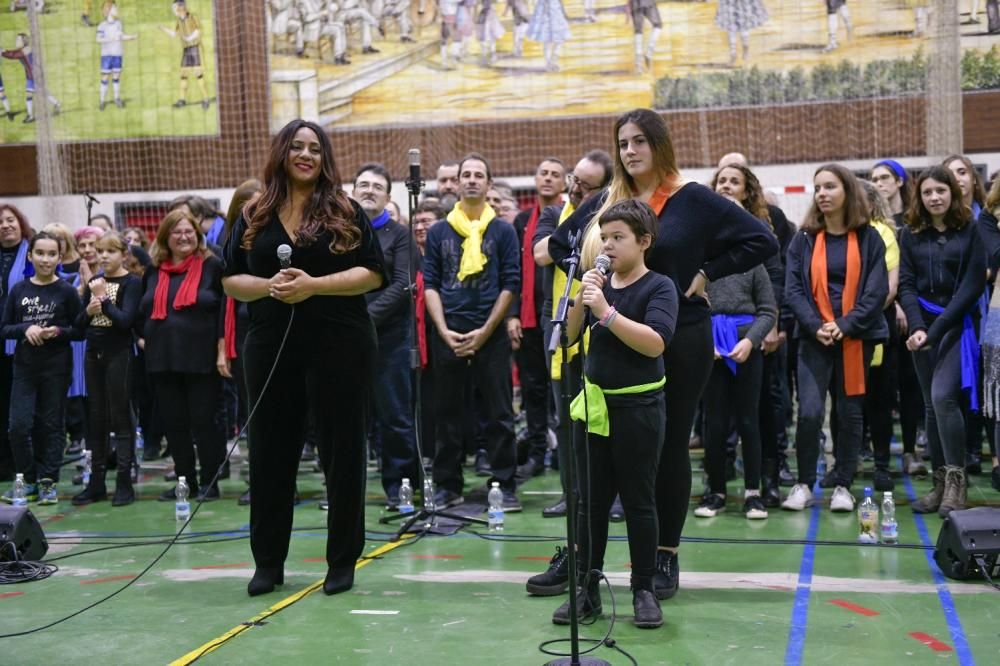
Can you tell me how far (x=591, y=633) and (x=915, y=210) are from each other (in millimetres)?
3767

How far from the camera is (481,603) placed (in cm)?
469

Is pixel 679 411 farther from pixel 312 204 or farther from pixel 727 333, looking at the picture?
pixel 727 333

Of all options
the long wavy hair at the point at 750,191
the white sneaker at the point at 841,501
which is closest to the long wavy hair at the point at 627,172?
the long wavy hair at the point at 750,191

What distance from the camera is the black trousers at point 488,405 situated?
274 inches

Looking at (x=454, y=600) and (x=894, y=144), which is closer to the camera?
(x=454, y=600)

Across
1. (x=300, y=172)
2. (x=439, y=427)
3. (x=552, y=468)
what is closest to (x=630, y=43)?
(x=552, y=468)

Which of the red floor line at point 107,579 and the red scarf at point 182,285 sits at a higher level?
the red scarf at point 182,285

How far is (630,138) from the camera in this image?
4.55 meters

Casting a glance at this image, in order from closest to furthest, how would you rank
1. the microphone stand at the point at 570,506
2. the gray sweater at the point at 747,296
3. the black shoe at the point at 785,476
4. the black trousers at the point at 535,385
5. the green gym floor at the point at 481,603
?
the microphone stand at the point at 570,506 < the green gym floor at the point at 481,603 < the gray sweater at the point at 747,296 < the black shoe at the point at 785,476 < the black trousers at the point at 535,385

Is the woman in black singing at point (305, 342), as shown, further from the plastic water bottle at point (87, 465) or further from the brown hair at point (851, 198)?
the plastic water bottle at point (87, 465)

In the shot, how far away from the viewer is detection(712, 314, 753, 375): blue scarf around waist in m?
6.59

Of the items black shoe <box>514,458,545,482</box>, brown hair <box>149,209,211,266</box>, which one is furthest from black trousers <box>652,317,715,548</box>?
brown hair <box>149,209,211,266</box>

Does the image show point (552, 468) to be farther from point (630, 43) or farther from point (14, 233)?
point (630, 43)

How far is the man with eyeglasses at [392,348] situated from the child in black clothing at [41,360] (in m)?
2.21
